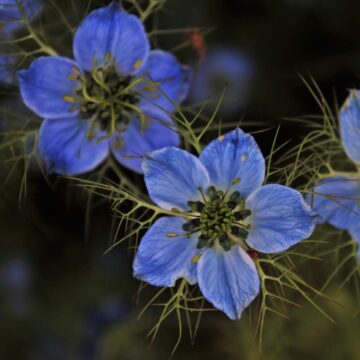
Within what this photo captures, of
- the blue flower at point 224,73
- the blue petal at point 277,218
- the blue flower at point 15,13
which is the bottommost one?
the blue flower at point 224,73

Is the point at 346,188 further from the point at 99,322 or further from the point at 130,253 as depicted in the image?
the point at 99,322

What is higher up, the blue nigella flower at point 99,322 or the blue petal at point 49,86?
the blue petal at point 49,86

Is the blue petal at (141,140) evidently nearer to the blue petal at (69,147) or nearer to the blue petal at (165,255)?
the blue petal at (69,147)

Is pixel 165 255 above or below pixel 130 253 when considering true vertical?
above

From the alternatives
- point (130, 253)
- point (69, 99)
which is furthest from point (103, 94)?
point (130, 253)

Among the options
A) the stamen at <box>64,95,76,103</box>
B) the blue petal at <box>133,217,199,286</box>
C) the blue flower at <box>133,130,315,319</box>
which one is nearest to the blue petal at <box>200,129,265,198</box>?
the blue flower at <box>133,130,315,319</box>


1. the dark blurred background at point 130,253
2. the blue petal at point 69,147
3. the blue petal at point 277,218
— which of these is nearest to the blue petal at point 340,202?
the blue petal at point 277,218

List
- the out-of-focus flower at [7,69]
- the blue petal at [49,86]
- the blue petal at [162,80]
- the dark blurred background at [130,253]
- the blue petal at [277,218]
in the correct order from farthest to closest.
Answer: the dark blurred background at [130,253]
the out-of-focus flower at [7,69]
the blue petal at [162,80]
the blue petal at [49,86]
the blue petal at [277,218]
